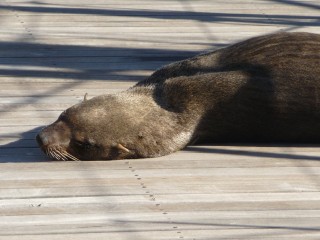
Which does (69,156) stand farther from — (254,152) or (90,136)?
(254,152)

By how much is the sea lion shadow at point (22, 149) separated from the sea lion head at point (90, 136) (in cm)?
9

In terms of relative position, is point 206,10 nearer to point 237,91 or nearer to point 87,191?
point 237,91

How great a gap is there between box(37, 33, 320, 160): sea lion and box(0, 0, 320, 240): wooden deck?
10cm

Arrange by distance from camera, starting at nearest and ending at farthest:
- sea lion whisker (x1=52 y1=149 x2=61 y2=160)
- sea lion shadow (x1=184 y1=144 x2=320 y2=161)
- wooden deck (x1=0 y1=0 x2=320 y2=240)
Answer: wooden deck (x1=0 y1=0 x2=320 y2=240) → sea lion whisker (x1=52 y1=149 x2=61 y2=160) → sea lion shadow (x1=184 y1=144 x2=320 y2=161)

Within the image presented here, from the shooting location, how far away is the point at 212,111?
644 centimetres

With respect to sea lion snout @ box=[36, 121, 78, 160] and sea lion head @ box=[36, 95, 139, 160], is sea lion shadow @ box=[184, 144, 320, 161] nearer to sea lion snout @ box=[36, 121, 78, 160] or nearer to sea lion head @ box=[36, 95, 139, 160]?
sea lion head @ box=[36, 95, 139, 160]

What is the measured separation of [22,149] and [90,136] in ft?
1.33

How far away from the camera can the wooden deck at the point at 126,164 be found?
16.3 feet

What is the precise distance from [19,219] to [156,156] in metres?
1.37

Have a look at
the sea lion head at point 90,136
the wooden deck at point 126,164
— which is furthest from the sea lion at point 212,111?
the wooden deck at point 126,164

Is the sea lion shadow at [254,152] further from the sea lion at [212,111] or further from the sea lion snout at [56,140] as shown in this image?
the sea lion snout at [56,140]

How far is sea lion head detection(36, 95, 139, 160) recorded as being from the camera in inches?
242

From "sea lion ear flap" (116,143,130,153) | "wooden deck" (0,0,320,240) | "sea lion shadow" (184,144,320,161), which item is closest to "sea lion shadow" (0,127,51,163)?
"wooden deck" (0,0,320,240)

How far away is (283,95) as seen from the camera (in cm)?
634
